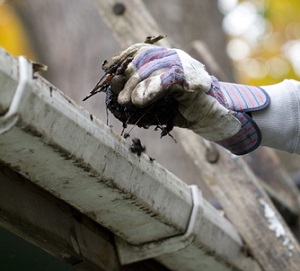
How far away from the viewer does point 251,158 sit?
3814 mm

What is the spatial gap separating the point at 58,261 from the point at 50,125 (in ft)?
2.14

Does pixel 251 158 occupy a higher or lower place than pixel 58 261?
lower

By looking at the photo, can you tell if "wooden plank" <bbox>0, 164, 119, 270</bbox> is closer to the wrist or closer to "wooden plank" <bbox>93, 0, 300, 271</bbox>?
the wrist

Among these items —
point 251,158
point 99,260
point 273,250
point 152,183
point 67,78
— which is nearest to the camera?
point 152,183

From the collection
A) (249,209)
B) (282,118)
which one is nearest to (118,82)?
(282,118)

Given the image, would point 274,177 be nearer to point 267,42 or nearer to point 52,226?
point 52,226

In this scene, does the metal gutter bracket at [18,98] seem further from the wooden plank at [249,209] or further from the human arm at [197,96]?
the wooden plank at [249,209]

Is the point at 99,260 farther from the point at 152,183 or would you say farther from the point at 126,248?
the point at 152,183

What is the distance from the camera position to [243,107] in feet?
7.42

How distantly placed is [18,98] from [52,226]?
651mm

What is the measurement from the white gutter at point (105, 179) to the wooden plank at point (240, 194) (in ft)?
0.54

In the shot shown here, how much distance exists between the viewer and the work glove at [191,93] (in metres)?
1.93

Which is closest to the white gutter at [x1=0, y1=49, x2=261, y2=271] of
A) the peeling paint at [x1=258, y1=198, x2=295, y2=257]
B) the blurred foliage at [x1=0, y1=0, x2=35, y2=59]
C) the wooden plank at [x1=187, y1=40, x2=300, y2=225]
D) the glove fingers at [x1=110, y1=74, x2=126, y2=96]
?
the glove fingers at [x1=110, y1=74, x2=126, y2=96]

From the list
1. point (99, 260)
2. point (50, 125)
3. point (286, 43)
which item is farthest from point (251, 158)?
point (286, 43)
